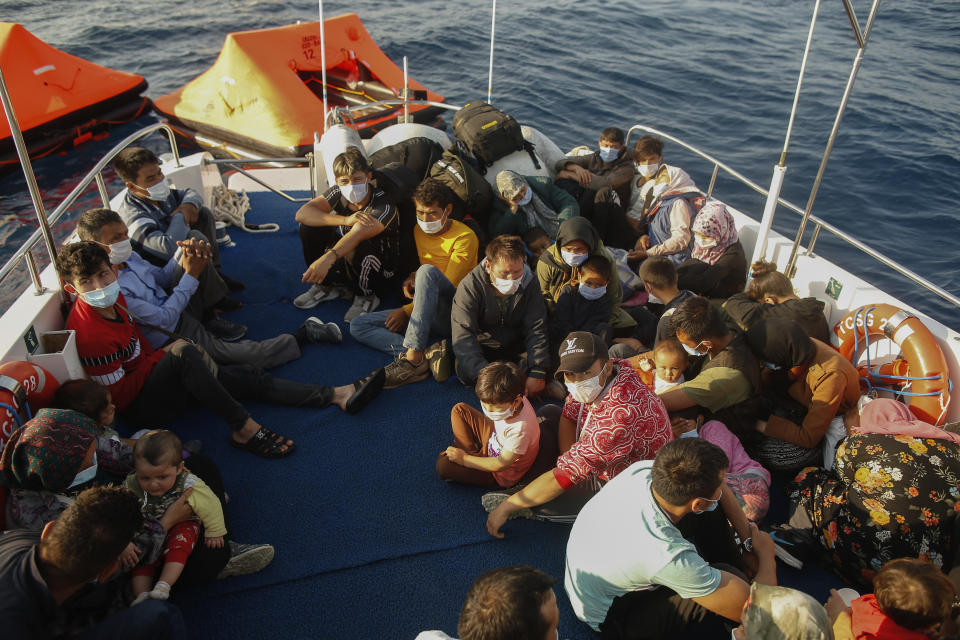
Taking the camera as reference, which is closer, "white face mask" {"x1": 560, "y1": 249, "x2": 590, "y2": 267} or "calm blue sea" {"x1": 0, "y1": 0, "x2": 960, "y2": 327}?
"white face mask" {"x1": 560, "y1": 249, "x2": 590, "y2": 267}

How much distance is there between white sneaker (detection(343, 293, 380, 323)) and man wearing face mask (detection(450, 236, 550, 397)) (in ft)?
3.51

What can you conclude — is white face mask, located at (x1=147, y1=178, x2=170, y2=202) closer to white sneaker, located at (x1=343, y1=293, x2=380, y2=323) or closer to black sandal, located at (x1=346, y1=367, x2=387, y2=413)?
white sneaker, located at (x1=343, y1=293, x2=380, y2=323)

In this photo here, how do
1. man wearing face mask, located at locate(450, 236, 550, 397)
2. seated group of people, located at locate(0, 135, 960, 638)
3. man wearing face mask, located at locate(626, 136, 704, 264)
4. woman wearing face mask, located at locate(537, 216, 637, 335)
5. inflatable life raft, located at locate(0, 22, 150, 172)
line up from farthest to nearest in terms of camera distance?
inflatable life raft, located at locate(0, 22, 150, 172) → man wearing face mask, located at locate(626, 136, 704, 264) → woman wearing face mask, located at locate(537, 216, 637, 335) → man wearing face mask, located at locate(450, 236, 550, 397) → seated group of people, located at locate(0, 135, 960, 638)

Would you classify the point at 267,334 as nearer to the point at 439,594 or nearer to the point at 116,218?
the point at 116,218

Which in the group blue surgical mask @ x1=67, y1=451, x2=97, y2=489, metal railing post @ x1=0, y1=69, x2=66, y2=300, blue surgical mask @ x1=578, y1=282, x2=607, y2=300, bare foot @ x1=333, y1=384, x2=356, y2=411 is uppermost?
metal railing post @ x1=0, y1=69, x2=66, y2=300

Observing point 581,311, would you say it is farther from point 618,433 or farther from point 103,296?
point 103,296

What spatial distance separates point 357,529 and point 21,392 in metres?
1.70

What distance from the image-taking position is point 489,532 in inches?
130

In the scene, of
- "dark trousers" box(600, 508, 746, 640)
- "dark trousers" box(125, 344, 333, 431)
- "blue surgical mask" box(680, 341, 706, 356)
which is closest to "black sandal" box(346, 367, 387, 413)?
"dark trousers" box(125, 344, 333, 431)

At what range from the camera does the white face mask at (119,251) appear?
3.80m

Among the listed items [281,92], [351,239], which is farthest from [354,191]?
[281,92]

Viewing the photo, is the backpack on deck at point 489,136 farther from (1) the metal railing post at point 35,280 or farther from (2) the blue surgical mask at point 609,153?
(1) the metal railing post at point 35,280

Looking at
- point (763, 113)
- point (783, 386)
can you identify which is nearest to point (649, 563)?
point (783, 386)

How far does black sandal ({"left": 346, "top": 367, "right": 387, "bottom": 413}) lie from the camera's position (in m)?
4.10
